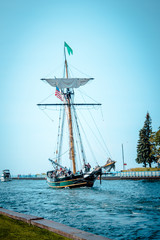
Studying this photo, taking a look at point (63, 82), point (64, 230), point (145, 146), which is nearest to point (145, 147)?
point (145, 146)

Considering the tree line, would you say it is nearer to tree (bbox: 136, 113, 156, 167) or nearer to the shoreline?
tree (bbox: 136, 113, 156, 167)

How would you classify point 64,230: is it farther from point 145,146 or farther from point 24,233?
point 145,146

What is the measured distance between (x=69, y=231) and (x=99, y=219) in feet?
19.3

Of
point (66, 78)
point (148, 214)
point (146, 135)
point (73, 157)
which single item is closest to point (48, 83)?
point (66, 78)

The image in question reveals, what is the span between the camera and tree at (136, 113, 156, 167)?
69438 mm

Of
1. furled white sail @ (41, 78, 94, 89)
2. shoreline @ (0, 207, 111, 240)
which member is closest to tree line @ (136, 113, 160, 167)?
furled white sail @ (41, 78, 94, 89)

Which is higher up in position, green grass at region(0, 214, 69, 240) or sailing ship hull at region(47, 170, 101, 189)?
green grass at region(0, 214, 69, 240)

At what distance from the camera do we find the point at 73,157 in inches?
1716

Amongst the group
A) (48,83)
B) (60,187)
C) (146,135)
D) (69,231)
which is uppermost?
(48,83)

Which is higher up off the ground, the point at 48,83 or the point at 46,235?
the point at 48,83

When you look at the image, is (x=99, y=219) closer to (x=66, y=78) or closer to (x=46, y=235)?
(x=46, y=235)

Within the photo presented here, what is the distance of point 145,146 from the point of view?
70812 millimetres

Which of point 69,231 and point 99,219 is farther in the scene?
point 99,219

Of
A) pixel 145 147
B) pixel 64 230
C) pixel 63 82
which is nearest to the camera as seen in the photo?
pixel 64 230
